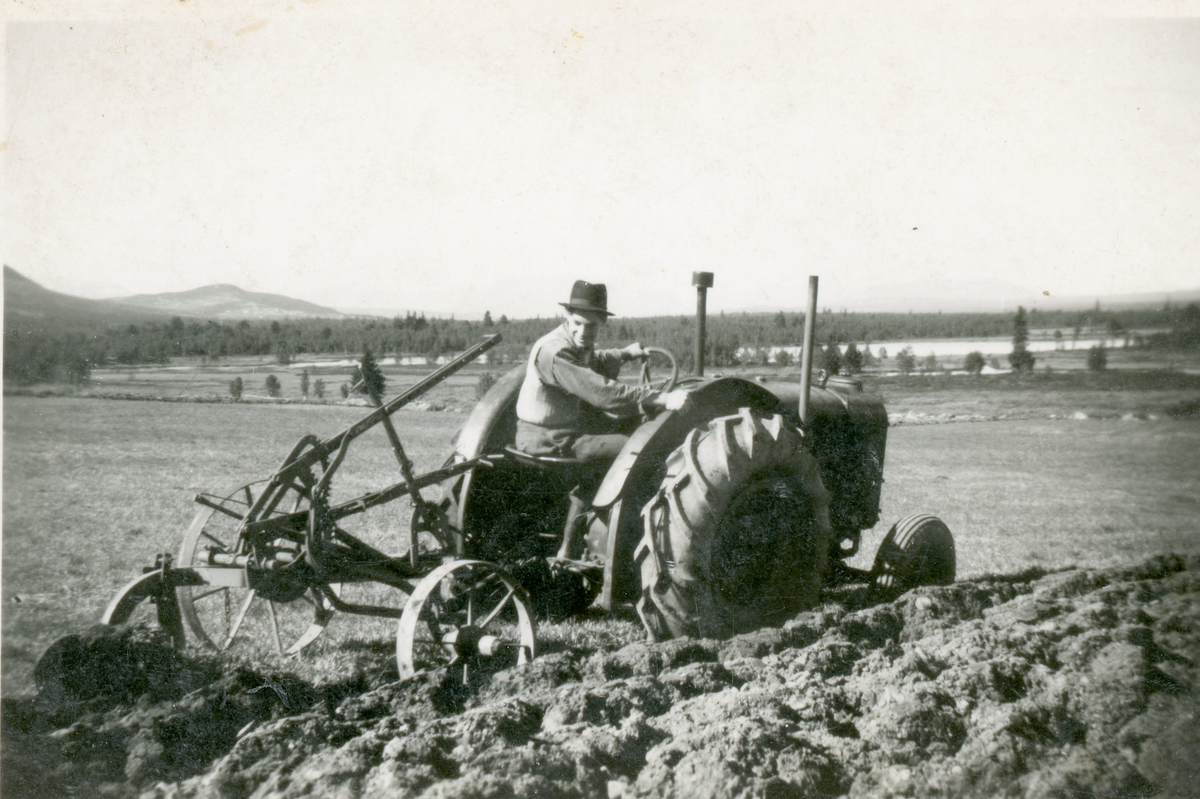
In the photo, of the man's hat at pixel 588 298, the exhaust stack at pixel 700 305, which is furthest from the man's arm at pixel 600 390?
the exhaust stack at pixel 700 305

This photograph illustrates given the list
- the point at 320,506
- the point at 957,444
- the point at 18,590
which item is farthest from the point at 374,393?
the point at 957,444

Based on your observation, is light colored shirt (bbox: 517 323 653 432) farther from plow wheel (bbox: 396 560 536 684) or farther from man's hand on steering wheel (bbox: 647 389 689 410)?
plow wheel (bbox: 396 560 536 684)

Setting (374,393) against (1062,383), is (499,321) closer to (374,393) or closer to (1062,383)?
(374,393)

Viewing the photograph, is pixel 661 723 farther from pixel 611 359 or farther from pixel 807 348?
pixel 807 348

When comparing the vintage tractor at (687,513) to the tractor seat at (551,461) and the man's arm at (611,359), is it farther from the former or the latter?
the man's arm at (611,359)

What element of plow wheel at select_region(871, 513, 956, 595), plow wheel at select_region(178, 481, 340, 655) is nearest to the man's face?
plow wheel at select_region(178, 481, 340, 655)

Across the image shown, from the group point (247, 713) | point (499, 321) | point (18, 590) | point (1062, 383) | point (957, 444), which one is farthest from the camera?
point (957, 444)

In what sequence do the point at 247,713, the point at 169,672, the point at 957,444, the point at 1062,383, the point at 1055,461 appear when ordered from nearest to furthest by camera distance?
the point at 247,713 < the point at 169,672 < the point at 1062,383 < the point at 1055,461 < the point at 957,444
